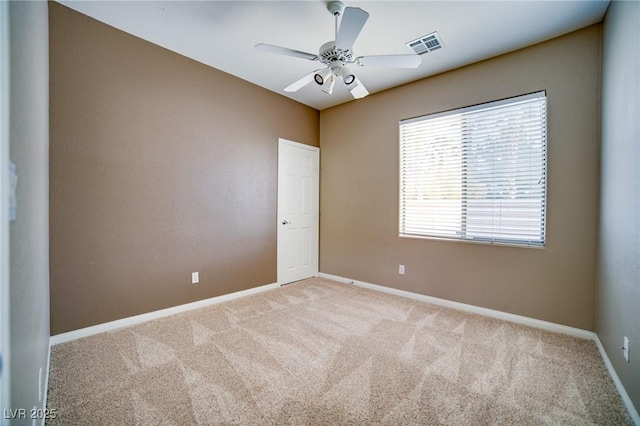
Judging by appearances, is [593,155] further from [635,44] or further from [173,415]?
[173,415]

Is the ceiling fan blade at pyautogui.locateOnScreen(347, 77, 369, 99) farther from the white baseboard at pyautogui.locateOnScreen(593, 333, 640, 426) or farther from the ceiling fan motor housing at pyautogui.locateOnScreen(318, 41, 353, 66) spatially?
the white baseboard at pyautogui.locateOnScreen(593, 333, 640, 426)

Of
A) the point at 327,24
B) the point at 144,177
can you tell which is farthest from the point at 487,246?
the point at 144,177

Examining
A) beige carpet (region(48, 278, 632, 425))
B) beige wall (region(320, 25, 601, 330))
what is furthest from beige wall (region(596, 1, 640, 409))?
beige carpet (region(48, 278, 632, 425))

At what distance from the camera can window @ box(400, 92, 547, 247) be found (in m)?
2.83

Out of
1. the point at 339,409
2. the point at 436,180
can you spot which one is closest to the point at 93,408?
the point at 339,409

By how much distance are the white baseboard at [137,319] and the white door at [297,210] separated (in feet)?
2.72

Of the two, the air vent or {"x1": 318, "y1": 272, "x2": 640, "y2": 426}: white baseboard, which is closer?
{"x1": 318, "y1": 272, "x2": 640, "y2": 426}: white baseboard

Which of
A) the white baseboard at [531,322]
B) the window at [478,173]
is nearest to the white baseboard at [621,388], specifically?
the white baseboard at [531,322]

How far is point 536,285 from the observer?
2.81m

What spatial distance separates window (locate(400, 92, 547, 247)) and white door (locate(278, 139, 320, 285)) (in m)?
1.57

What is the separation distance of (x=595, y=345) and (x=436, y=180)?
7.05 ft

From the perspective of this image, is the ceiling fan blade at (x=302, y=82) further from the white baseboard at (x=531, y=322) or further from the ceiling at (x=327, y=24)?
the white baseboard at (x=531, y=322)

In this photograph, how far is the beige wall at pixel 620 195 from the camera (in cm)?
168

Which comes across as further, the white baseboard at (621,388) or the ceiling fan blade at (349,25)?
the ceiling fan blade at (349,25)
